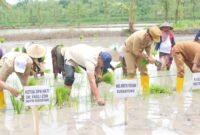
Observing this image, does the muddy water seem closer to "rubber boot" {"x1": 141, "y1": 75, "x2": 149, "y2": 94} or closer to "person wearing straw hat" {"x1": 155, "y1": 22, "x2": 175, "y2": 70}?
"rubber boot" {"x1": 141, "y1": 75, "x2": 149, "y2": 94}

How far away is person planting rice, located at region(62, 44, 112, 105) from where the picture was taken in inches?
235

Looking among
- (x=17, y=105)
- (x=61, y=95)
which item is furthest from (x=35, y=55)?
(x=17, y=105)

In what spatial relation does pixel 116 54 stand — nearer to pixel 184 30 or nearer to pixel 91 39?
pixel 91 39

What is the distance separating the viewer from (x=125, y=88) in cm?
529

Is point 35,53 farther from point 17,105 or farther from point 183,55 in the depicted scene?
point 183,55

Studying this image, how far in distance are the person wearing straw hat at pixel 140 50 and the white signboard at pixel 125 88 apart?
1631 mm

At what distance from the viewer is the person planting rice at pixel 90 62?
5.97 meters

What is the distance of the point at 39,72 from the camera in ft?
28.3

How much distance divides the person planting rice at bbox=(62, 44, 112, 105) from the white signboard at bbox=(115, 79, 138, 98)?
693 millimetres

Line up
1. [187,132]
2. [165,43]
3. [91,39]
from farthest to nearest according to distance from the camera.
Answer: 1. [91,39]
2. [165,43]
3. [187,132]

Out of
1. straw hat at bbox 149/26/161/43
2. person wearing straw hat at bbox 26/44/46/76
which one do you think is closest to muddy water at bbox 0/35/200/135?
person wearing straw hat at bbox 26/44/46/76

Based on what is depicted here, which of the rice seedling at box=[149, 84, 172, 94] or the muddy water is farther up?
the rice seedling at box=[149, 84, 172, 94]

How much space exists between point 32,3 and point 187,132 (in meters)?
24.9

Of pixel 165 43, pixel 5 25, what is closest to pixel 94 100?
pixel 165 43
